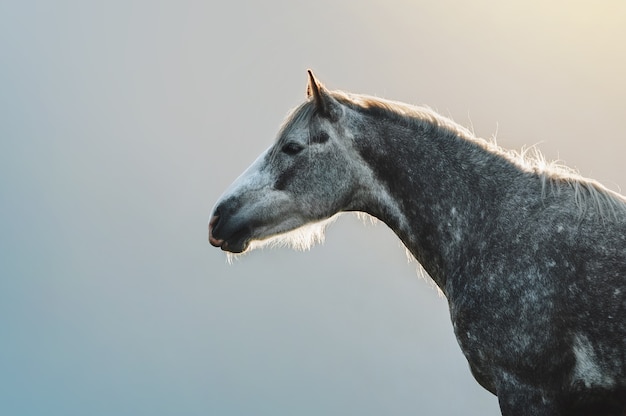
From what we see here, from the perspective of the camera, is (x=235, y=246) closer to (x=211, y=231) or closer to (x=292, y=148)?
(x=211, y=231)

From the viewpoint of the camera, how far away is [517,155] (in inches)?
279

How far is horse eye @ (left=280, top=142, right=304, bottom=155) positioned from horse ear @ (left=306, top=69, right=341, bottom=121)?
1.24 ft

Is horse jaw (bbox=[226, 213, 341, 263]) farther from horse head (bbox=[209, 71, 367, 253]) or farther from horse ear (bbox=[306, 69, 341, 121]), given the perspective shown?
horse ear (bbox=[306, 69, 341, 121])

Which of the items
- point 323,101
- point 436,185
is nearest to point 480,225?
point 436,185

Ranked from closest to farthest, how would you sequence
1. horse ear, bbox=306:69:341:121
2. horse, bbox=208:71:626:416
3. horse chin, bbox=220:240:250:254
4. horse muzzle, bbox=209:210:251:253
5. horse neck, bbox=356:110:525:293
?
horse, bbox=208:71:626:416
horse neck, bbox=356:110:525:293
horse ear, bbox=306:69:341:121
horse muzzle, bbox=209:210:251:253
horse chin, bbox=220:240:250:254

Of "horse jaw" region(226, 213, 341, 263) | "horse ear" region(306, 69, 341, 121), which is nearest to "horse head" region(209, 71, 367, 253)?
"horse ear" region(306, 69, 341, 121)

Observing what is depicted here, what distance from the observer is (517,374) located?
6.18 meters

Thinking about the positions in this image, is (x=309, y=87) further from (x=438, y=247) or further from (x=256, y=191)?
(x=438, y=247)

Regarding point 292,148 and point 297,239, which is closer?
point 292,148

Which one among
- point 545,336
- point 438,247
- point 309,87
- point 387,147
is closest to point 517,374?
point 545,336

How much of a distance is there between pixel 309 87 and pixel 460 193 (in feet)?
6.24

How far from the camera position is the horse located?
6.03 meters

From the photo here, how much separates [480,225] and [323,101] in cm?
184

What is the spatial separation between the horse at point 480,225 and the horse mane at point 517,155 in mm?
13
